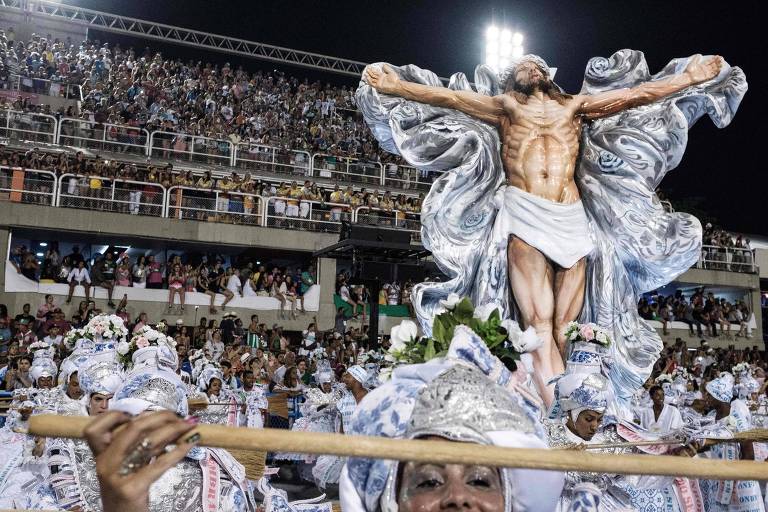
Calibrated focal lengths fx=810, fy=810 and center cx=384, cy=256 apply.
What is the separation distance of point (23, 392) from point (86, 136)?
12133 mm

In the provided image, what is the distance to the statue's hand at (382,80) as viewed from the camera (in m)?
6.02

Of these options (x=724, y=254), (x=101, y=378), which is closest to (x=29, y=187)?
(x=101, y=378)

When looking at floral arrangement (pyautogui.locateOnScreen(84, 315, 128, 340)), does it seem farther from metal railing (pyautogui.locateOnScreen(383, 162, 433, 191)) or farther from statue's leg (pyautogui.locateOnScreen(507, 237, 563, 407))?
metal railing (pyautogui.locateOnScreen(383, 162, 433, 191))

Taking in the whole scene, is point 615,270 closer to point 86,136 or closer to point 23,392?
point 23,392

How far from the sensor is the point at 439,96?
607 cm

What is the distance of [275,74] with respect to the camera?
2466 centimetres

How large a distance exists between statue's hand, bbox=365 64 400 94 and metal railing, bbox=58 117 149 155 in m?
12.7

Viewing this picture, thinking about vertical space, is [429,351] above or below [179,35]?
below

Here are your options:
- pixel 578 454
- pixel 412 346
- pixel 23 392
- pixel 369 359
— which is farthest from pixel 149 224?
pixel 578 454

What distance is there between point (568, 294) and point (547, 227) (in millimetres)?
489

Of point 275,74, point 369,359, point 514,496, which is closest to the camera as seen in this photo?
point 514,496

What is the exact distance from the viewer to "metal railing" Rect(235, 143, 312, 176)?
18.8 m

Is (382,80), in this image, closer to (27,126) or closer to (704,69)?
(704,69)

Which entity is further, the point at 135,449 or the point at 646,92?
the point at 646,92
